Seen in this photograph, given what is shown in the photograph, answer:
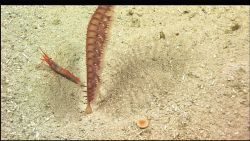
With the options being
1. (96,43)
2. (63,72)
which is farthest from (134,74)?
(63,72)

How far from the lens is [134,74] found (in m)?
5.68

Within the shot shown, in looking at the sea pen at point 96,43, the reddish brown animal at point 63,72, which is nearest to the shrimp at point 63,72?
the reddish brown animal at point 63,72

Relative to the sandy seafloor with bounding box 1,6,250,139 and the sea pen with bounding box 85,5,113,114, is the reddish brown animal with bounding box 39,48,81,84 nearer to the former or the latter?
the sandy seafloor with bounding box 1,6,250,139

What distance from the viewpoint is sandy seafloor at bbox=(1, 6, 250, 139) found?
16.8 ft

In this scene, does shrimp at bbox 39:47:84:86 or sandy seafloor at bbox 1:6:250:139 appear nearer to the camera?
sandy seafloor at bbox 1:6:250:139

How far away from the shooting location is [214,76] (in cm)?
537

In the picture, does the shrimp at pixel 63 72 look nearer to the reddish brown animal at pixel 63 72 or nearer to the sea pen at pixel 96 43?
the reddish brown animal at pixel 63 72

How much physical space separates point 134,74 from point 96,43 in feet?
2.53

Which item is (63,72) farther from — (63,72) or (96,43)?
(96,43)

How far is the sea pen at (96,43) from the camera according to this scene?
5.66 meters

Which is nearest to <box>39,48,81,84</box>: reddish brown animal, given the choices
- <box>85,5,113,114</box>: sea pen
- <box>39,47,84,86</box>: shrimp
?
<box>39,47,84,86</box>: shrimp

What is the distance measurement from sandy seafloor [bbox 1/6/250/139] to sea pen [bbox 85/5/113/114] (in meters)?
0.09
